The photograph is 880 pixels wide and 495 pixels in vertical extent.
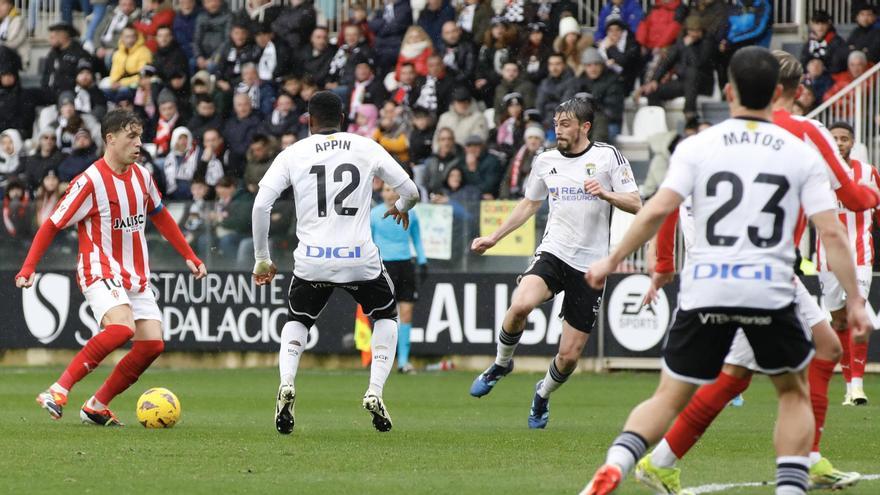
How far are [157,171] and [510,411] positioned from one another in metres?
10.4

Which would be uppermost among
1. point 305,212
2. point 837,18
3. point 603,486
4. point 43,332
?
point 837,18

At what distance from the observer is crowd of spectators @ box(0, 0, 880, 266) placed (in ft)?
68.0

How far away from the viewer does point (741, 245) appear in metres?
6.44

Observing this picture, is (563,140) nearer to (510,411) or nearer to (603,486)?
(510,411)

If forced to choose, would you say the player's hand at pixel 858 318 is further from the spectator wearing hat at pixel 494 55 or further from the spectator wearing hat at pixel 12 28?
the spectator wearing hat at pixel 12 28

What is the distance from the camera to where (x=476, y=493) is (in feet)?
25.1

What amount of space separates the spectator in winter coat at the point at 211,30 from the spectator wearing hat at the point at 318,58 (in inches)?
73.6

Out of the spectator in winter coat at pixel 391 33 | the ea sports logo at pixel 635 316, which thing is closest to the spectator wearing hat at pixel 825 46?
the ea sports logo at pixel 635 316

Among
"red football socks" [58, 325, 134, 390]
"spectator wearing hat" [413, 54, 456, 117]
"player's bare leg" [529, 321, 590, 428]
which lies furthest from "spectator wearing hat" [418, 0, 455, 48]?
"red football socks" [58, 325, 134, 390]

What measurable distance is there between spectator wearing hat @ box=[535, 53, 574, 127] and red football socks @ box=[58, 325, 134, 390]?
34.9 feet

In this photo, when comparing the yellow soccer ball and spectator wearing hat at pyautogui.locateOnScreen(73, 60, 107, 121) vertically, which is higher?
spectator wearing hat at pyautogui.locateOnScreen(73, 60, 107, 121)

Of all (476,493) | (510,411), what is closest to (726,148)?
(476,493)

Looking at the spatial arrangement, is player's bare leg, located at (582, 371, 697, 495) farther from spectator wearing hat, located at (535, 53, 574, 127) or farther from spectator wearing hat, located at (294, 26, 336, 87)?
spectator wearing hat, located at (294, 26, 336, 87)

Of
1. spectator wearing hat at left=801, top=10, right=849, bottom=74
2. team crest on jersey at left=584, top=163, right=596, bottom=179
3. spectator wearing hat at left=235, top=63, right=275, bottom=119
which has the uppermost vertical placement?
spectator wearing hat at left=801, top=10, right=849, bottom=74
